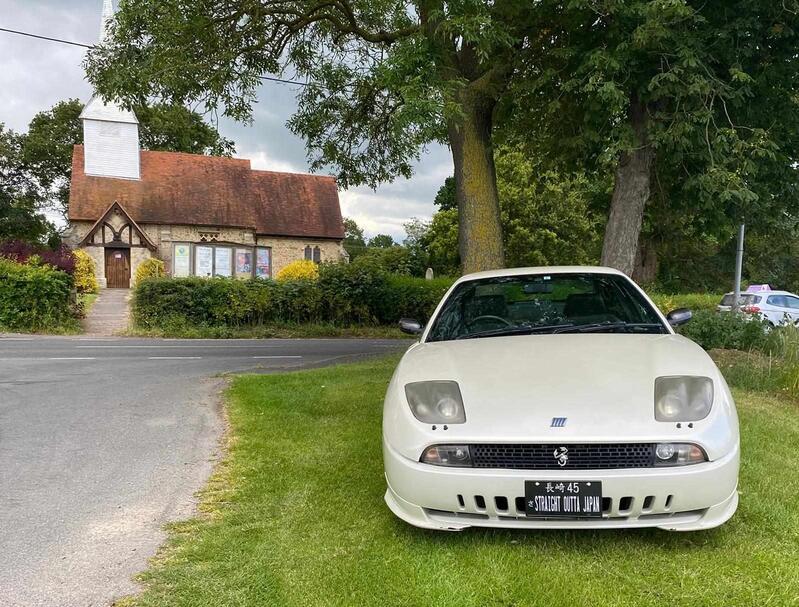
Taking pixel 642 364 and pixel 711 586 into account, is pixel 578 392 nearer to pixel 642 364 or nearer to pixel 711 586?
pixel 642 364

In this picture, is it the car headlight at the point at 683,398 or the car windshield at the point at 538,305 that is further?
the car windshield at the point at 538,305

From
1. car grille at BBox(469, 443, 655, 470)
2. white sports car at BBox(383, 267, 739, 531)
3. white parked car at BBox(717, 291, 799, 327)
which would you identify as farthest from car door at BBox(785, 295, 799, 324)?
car grille at BBox(469, 443, 655, 470)

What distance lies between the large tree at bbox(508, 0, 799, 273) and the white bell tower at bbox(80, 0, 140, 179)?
30997 millimetres

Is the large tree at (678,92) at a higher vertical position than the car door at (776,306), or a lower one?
higher

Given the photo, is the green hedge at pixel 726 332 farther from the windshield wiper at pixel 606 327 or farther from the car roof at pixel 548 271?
the windshield wiper at pixel 606 327

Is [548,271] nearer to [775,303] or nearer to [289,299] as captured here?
[289,299]

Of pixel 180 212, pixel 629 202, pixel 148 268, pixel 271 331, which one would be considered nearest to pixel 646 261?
pixel 271 331

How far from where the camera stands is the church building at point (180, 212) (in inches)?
1277

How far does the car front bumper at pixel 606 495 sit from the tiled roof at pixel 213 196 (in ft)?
111

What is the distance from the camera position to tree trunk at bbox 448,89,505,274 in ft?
30.5

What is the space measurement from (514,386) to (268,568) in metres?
1.60

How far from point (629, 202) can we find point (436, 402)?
22.3 feet

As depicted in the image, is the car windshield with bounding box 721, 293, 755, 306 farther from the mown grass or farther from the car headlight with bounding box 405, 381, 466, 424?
the car headlight with bounding box 405, 381, 466, 424

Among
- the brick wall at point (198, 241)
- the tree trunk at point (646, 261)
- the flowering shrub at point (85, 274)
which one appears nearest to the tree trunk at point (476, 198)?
the flowering shrub at point (85, 274)
